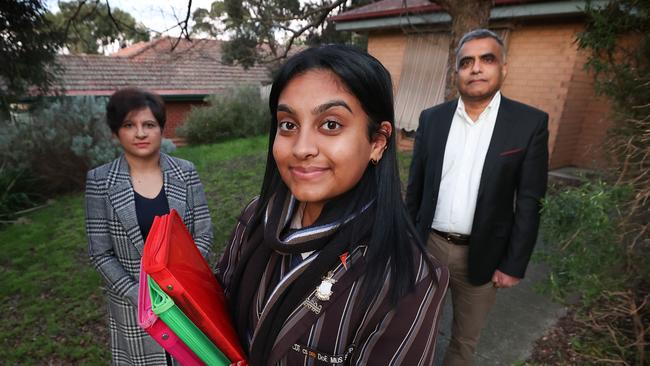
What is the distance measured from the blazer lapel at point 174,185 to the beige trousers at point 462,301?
1.53m

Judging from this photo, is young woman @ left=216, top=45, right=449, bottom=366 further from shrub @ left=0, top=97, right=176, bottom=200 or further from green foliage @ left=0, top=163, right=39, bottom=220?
shrub @ left=0, top=97, right=176, bottom=200

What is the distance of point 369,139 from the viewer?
1047mm

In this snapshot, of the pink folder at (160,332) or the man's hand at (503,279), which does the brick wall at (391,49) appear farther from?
the pink folder at (160,332)

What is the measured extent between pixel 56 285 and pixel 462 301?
165 inches

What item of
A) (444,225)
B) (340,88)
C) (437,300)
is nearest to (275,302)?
(437,300)

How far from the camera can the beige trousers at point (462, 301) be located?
2227 millimetres

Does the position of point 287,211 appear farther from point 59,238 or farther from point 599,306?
point 59,238

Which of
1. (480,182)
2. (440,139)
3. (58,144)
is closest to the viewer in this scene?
(480,182)

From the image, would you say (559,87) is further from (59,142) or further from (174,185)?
(59,142)

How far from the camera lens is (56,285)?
13.2 ft

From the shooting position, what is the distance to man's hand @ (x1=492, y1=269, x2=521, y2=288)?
210cm

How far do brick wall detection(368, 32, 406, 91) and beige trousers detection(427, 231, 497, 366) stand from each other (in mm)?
7608

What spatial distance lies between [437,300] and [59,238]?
588 centimetres

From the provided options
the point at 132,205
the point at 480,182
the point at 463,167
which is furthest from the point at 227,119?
the point at 480,182
